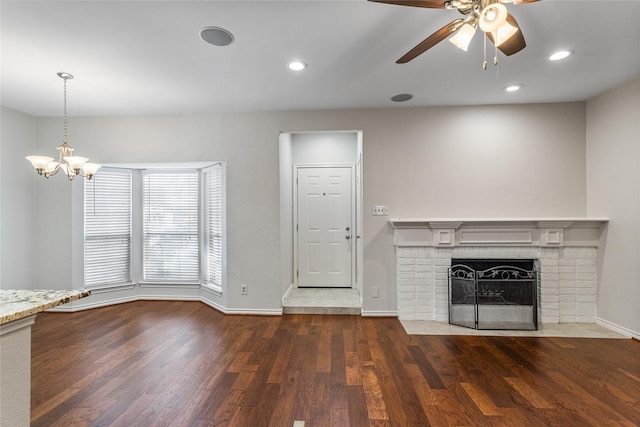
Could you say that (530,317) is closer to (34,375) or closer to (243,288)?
(243,288)

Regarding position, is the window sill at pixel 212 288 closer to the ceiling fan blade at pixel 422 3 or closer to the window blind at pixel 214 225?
the window blind at pixel 214 225

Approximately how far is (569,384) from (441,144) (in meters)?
2.67

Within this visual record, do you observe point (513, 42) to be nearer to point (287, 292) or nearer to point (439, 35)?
point (439, 35)

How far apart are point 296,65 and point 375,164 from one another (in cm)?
162

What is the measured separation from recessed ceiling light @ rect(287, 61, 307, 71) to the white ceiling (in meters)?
0.07

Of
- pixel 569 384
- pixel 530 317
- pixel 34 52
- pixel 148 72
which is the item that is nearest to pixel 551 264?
pixel 530 317

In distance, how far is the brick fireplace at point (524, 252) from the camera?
3447 millimetres

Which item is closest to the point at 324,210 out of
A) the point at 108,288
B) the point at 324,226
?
the point at 324,226

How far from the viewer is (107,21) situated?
205 cm

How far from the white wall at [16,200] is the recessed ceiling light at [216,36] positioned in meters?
3.39

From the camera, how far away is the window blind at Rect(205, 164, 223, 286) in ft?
13.5

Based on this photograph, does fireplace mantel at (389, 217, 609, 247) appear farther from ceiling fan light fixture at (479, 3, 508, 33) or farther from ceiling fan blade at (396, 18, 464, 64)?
ceiling fan light fixture at (479, 3, 508, 33)

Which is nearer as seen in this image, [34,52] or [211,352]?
[34,52]

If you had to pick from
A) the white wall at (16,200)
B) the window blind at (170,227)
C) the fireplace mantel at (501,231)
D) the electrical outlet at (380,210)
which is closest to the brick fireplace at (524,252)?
the fireplace mantel at (501,231)
